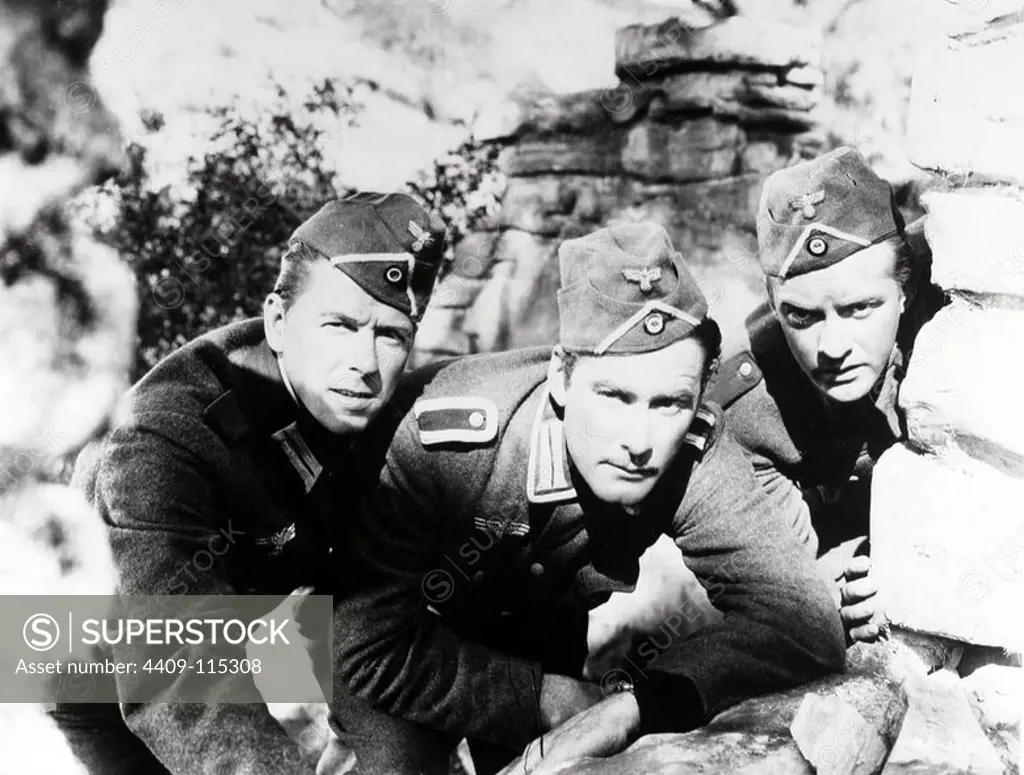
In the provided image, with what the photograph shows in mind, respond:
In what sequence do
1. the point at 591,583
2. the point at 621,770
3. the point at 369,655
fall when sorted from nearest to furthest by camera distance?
the point at 621,770 < the point at 369,655 < the point at 591,583

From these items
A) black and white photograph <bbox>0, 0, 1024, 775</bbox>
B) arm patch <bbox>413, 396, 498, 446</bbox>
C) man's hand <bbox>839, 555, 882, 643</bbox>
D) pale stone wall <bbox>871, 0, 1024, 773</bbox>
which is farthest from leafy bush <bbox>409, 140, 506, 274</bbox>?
man's hand <bbox>839, 555, 882, 643</bbox>

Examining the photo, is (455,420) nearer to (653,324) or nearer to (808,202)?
(653,324)

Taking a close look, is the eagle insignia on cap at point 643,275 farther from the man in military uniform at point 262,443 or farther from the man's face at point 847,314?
the man in military uniform at point 262,443

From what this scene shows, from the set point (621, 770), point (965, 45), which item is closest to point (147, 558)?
point (621, 770)

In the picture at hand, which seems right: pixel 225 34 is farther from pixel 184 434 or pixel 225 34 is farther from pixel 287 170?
pixel 184 434

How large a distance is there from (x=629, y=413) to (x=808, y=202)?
2.08 ft

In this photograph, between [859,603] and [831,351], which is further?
[859,603]

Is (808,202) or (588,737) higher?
(808,202)

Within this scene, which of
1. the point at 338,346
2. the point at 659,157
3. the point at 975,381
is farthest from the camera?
the point at 659,157

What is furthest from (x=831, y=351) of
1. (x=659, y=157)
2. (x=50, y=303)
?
(x=50, y=303)

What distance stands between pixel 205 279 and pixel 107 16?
0.60 m

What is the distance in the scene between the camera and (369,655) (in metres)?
2.70

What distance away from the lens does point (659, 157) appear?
2.85 meters

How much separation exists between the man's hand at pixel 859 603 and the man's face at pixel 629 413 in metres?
0.56
